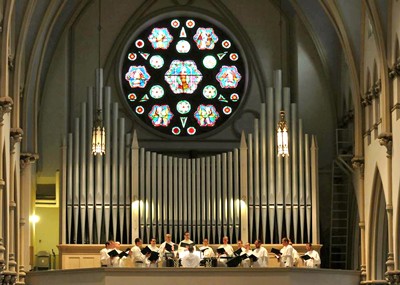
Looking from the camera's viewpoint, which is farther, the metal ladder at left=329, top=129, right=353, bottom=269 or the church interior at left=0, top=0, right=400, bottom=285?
the metal ladder at left=329, top=129, right=353, bottom=269

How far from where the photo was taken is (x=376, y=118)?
3512 centimetres

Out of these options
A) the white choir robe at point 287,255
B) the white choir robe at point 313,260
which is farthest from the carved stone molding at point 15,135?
the white choir robe at point 313,260

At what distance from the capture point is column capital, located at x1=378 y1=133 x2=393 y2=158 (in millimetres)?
32844

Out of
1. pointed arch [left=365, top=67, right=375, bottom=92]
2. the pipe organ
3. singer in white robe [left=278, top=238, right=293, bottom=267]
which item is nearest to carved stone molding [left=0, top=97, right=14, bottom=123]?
the pipe organ

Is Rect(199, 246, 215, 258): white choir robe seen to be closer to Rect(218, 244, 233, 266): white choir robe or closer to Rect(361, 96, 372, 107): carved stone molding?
Rect(218, 244, 233, 266): white choir robe

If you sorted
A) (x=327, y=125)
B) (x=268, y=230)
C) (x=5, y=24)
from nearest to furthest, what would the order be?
(x=5, y=24) < (x=268, y=230) < (x=327, y=125)

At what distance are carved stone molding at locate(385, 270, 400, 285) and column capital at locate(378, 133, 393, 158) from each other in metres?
2.88

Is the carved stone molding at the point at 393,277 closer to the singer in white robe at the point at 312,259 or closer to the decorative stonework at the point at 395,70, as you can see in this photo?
the singer in white robe at the point at 312,259

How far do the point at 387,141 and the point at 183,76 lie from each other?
1044 cm

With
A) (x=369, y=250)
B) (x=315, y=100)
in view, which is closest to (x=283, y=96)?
(x=315, y=100)

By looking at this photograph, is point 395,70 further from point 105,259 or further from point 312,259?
point 105,259

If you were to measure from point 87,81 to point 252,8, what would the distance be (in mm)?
5725

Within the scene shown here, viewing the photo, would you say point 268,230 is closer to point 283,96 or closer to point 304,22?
point 283,96

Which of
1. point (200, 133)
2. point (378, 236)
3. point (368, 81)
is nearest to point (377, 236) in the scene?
point (378, 236)
